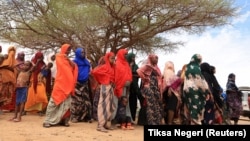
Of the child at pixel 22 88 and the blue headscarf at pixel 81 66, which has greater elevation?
the blue headscarf at pixel 81 66

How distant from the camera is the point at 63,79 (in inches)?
271

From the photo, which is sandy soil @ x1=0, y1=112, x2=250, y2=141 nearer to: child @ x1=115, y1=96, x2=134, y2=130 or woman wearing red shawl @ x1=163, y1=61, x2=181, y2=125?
child @ x1=115, y1=96, x2=134, y2=130

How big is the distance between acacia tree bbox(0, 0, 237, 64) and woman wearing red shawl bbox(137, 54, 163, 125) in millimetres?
5226

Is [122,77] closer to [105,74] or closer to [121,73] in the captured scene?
[121,73]

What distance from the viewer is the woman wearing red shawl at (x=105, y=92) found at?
680cm

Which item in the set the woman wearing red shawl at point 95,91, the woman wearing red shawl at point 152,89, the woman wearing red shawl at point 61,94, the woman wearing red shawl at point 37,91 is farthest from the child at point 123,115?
the woman wearing red shawl at point 37,91

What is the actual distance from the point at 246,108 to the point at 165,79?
24.5ft

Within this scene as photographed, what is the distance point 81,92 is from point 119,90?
103 centimetres

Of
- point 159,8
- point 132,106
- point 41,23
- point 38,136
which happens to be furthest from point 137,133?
point 41,23

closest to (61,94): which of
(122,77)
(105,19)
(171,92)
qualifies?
(122,77)

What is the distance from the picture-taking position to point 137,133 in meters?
6.76

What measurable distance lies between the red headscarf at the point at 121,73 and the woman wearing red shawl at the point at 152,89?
0.78ft

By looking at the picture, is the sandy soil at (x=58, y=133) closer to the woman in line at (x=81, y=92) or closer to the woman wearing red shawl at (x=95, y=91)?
the woman in line at (x=81, y=92)

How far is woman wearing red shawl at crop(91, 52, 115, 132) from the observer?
680 centimetres
